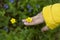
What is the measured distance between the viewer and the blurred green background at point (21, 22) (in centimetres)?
217

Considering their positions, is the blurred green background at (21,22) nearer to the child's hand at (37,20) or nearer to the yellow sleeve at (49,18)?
the child's hand at (37,20)

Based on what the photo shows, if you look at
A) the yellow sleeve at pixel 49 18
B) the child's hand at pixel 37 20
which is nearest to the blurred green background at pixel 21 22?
the child's hand at pixel 37 20

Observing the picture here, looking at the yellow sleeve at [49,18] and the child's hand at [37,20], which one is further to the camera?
the child's hand at [37,20]

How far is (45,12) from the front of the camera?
80.7 inches

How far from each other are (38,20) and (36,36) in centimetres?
19

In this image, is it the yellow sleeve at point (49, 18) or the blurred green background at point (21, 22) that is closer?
the yellow sleeve at point (49, 18)

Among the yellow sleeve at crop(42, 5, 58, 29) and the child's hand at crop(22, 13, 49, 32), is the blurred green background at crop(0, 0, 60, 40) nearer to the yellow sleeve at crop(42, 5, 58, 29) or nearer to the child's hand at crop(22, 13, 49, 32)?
the child's hand at crop(22, 13, 49, 32)

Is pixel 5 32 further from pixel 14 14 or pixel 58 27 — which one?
pixel 58 27

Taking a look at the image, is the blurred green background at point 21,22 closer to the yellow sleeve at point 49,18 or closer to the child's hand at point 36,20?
the child's hand at point 36,20

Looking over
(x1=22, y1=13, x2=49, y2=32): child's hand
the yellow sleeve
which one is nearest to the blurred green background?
(x1=22, y1=13, x2=49, y2=32): child's hand

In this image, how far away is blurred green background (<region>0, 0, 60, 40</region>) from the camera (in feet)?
7.12

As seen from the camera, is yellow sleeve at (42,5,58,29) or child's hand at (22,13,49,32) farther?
child's hand at (22,13,49,32)

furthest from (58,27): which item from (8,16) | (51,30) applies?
(8,16)

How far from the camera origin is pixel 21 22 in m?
2.27
